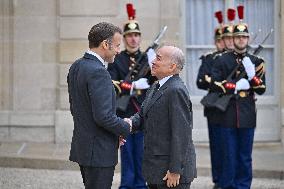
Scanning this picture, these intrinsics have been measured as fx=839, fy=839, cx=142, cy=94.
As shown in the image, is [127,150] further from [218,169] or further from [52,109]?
[52,109]

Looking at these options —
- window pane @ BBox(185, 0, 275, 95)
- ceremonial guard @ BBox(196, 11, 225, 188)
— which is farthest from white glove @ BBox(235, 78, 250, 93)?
window pane @ BBox(185, 0, 275, 95)

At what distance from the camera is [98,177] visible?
586 centimetres

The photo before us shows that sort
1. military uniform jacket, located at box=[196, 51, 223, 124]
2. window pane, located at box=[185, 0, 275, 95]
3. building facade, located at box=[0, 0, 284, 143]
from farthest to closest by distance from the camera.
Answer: window pane, located at box=[185, 0, 275, 95] → building facade, located at box=[0, 0, 284, 143] → military uniform jacket, located at box=[196, 51, 223, 124]

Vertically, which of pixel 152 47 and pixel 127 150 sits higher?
pixel 152 47

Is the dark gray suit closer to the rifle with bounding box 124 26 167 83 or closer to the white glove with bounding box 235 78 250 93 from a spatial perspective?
the rifle with bounding box 124 26 167 83

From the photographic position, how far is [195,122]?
12492 mm

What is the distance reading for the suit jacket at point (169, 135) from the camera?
18.7 feet

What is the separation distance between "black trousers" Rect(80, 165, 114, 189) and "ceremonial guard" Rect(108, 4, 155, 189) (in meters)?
2.96

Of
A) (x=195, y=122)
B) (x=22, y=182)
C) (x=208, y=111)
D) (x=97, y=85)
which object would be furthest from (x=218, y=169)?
(x=97, y=85)

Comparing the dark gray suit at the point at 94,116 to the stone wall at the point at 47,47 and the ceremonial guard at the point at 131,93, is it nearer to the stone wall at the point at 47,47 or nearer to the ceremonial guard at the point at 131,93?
the ceremonial guard at the point at 131,93

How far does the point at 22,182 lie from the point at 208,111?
234cm

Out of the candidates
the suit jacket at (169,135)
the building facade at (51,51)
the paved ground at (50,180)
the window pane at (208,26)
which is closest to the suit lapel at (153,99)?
the suit jacket at (169,135)

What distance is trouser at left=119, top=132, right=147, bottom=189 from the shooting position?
8898mm

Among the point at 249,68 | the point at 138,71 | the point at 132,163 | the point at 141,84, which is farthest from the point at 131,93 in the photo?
the point at 249,68
